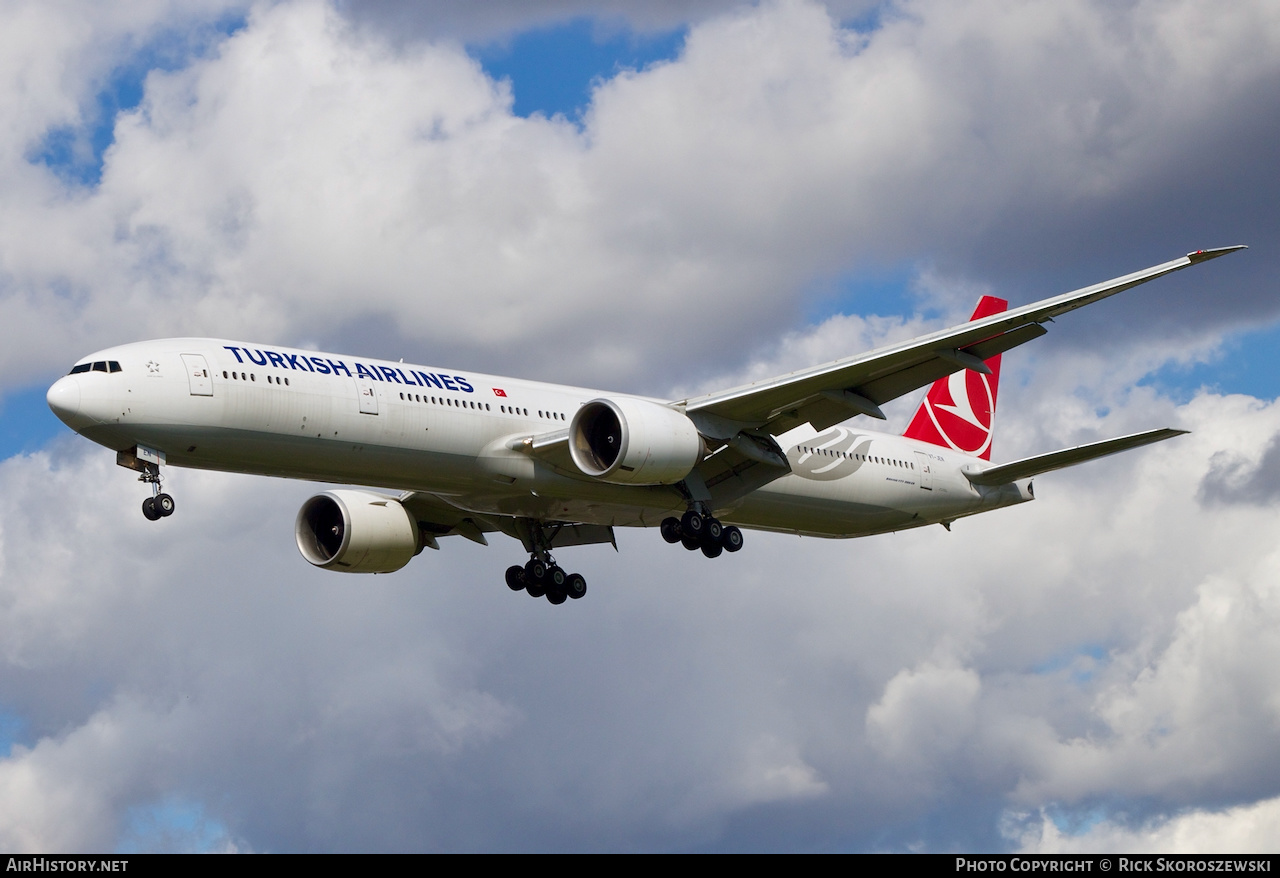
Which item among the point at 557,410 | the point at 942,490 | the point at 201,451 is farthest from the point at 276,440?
the point at 942,490

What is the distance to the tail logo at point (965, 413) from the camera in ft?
157

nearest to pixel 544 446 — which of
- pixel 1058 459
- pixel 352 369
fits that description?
pixel 352 369

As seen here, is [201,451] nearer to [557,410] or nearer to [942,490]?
[557,410]

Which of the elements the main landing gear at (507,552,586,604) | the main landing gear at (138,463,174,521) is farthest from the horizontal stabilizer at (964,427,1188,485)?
the main landing gear at (138,463,174,521)

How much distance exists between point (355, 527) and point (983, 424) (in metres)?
20.9

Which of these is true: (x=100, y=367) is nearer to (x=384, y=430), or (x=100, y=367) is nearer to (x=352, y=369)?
(x=352, y=369)

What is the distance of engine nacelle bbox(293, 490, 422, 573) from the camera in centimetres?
4191

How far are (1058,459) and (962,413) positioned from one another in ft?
24.4

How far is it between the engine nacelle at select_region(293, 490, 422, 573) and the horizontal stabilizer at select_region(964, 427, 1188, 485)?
17210 millimetres

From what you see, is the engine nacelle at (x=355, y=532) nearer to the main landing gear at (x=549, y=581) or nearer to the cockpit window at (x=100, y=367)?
the main landing gear at (x=549, y=581)

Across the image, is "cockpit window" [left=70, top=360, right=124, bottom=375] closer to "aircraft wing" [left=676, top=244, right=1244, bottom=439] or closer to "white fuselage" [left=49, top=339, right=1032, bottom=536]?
"white fuselage" [left=49, top=339, right=1032, bottom=536]

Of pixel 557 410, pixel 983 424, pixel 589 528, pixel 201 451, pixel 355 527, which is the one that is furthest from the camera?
pixel 983 424

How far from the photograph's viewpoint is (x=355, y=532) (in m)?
41.7
